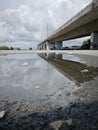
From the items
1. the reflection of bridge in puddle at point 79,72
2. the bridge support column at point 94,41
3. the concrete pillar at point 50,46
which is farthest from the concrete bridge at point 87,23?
the concrete pillar at point 50,46

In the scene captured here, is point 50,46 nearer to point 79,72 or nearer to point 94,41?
point 94,41

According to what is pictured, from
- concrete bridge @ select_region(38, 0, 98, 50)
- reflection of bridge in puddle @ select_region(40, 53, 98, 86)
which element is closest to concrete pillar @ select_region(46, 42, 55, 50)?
concrete bridge @ select_region(38, 0, 98, 50)

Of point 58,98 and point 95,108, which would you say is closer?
point 95,108

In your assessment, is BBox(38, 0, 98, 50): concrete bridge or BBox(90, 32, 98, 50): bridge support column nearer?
BBox(38, 0, 98, 50): concrete bridge

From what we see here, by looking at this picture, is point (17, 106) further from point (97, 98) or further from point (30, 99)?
point (97, 98)

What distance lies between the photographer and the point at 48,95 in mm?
7141

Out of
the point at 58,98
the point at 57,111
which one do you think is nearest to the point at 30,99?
the point at 58,98

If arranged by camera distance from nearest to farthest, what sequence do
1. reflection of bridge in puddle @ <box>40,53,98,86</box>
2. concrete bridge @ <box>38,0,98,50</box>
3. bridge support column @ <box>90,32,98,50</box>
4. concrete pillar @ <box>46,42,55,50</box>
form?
reflection of bridge in puddle @ <box>40,53,98,86</box> < concrete bridge @ <box>38,0,98,50</box> < bridge support column @ <box>90,32,98,50</box> < concrete pillar @ <box>46,42,55,50</box>

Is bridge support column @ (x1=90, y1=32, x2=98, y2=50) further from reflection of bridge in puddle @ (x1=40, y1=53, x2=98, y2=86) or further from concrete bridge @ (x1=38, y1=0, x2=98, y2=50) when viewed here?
reflection of bridge in puddle @ (x1=40, y1=53, x2=98, y2=86)

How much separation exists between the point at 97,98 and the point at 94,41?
30.2 metres

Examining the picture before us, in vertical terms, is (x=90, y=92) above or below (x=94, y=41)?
below

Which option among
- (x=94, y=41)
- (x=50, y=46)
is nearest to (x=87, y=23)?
(x=94, y=41)

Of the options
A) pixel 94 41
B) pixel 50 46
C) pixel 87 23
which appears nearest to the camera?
pixel 87 23

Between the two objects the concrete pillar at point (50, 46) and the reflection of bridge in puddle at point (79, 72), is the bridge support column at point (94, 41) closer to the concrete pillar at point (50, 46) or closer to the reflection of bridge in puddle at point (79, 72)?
the reflection of bridge in puddle at point (79, 72)
